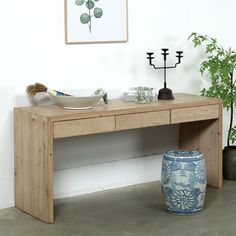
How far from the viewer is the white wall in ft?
14.9

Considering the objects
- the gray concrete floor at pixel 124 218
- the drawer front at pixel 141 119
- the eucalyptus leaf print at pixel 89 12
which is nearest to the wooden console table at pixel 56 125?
the drawer front at pixel 141 119

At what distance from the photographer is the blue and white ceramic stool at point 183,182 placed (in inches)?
171

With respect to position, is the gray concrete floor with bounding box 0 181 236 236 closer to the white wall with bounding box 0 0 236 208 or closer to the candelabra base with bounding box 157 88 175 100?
the white wall with bounding box 0 0 236 208

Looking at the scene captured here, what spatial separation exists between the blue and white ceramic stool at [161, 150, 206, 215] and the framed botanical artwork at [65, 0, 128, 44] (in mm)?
1090

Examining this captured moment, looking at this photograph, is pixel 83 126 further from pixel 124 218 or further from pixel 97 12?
pixel 97 12

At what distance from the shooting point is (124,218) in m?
4.36

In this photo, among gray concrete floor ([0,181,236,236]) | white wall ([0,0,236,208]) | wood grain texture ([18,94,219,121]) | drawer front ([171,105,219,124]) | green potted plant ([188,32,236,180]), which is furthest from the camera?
green potted plant ([188,32,236,180])

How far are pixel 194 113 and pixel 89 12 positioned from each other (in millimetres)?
1075

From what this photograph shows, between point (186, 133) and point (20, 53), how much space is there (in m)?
1.60

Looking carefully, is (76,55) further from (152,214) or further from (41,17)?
(152,214)

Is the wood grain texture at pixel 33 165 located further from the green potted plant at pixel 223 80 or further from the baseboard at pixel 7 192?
the green potted plant at pixel 223 80

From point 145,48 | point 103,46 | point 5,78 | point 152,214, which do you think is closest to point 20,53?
point 5,78

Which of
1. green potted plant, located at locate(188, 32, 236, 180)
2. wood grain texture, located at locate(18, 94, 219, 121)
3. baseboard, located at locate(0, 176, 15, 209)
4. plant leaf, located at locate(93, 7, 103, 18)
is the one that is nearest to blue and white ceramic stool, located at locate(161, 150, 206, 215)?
wood grain texture, located at locate(18, 94, 219, 121)

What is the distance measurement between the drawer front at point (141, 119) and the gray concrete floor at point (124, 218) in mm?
591
